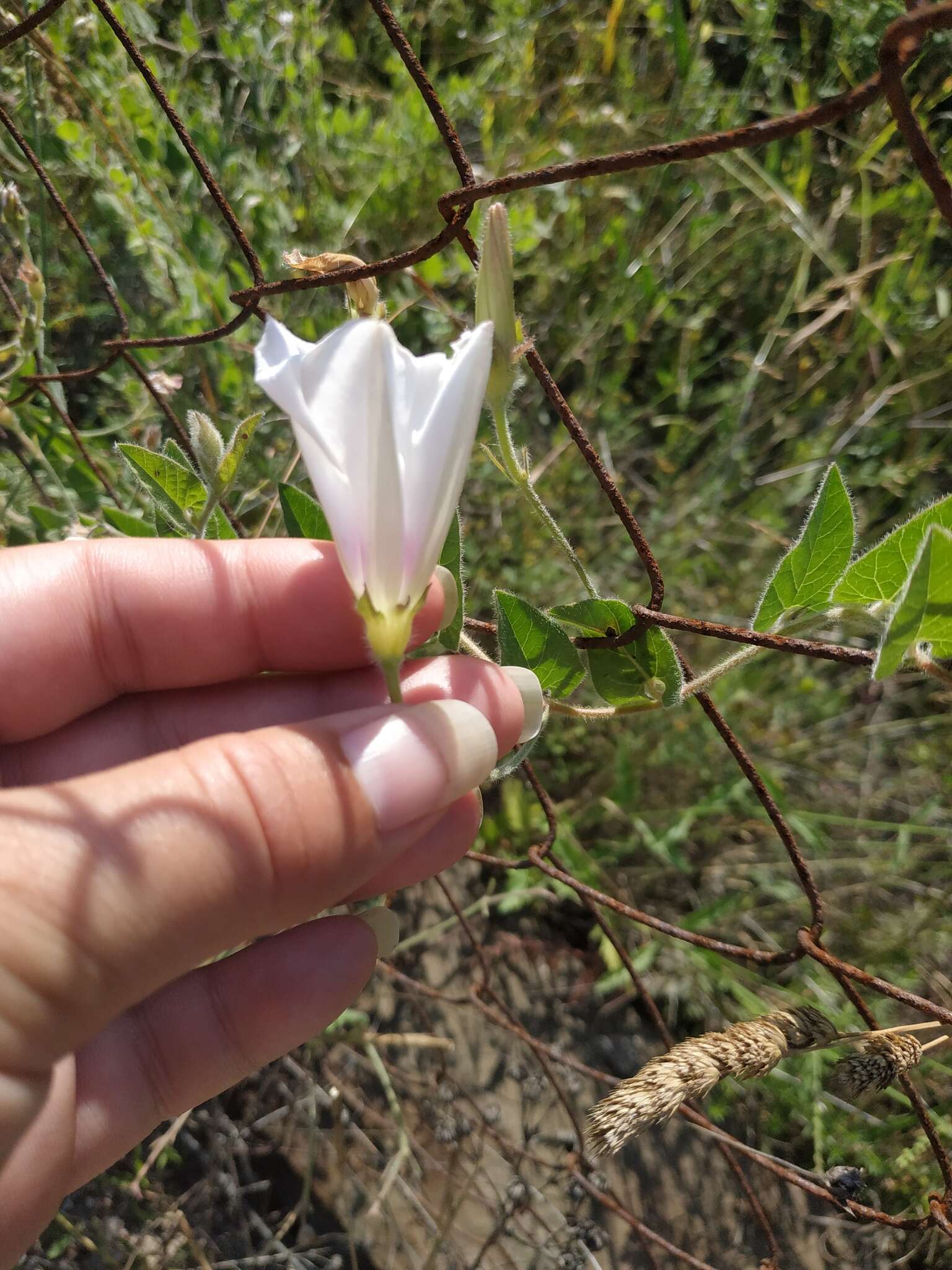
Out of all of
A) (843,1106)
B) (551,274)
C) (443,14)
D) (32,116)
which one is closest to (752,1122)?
(843,1106)

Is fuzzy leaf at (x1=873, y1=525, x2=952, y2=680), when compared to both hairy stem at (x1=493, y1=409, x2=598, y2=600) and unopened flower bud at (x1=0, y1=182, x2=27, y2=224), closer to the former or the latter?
hairy stem at (x1=493, y1=409, x2=598, y2=600)

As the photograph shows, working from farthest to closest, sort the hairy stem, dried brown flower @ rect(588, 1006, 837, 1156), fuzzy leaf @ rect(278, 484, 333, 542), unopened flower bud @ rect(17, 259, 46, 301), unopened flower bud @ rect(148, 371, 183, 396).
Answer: unopened flower bud @ rect(148, 371, 183, 396) < unopened flower bud @ rect(17, 259, 46, 301) < fuzzy leaf @ rect(278, 484, 333, 542) < the hairy stem < dried brown flower @ rect(588, 1006, 837, 1156)

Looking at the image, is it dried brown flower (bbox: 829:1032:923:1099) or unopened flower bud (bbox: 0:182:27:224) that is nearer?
dried brown flower (bbox: 829:1032:923:1099)

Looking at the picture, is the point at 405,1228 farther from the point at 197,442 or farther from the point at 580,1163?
the point at 197,442

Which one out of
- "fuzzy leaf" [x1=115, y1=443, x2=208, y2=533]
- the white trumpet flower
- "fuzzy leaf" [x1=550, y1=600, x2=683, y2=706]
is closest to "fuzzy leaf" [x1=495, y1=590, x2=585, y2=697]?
"fuzzy leaf" [x1=550, y1=600, x2=683, y2=706]

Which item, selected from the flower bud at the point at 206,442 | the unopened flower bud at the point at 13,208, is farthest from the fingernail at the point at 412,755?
the unopened flower bud at the point at 13,208

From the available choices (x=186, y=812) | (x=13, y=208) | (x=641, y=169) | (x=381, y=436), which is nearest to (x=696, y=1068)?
(x=186, y=812)

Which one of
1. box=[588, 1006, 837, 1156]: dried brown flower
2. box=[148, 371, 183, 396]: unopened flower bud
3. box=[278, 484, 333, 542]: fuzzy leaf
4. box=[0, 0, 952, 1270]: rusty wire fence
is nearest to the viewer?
box=[0, 0, 952, 1270]: rusty wire fence

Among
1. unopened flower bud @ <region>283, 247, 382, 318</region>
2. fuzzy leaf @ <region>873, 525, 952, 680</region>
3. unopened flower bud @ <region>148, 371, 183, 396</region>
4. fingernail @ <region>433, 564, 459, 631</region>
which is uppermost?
unopened flower bud @ <region>148, 371, 183, 396</region>
